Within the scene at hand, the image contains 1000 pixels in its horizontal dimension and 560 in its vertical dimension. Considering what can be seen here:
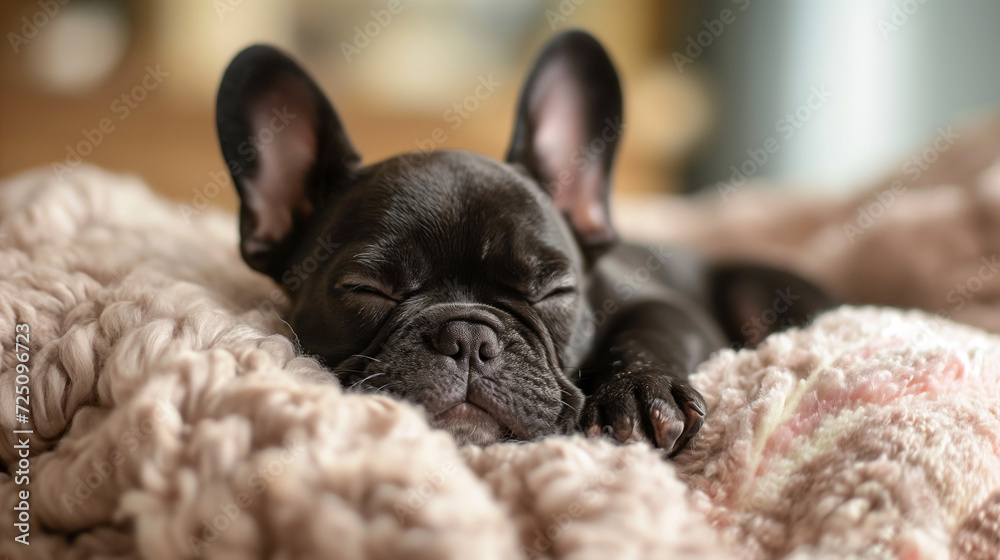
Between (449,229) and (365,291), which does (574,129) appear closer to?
(449,229)

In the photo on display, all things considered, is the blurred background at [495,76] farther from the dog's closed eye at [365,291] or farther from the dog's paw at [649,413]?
the dog's paw at [649,413]

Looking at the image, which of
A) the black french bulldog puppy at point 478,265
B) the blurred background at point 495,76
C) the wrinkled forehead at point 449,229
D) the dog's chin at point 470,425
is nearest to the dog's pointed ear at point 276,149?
the black french bulldog puppy at point 478,265

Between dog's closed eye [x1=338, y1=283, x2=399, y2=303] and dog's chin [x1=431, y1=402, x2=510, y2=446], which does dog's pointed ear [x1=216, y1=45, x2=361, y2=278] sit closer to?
dog's closed eye [x1=338, y1=283, x2=399, y2=303]

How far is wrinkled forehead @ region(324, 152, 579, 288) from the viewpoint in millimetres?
1232

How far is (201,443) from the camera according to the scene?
0.75 m

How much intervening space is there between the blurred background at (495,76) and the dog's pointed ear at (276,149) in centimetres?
248

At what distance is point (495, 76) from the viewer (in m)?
5.41

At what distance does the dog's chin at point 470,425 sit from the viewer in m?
1.07

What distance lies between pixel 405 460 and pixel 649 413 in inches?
17.4

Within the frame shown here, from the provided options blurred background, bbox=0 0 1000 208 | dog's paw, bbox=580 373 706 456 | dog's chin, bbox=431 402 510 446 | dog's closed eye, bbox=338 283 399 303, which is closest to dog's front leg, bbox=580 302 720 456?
dog's paw, bbox=580 373 706 456

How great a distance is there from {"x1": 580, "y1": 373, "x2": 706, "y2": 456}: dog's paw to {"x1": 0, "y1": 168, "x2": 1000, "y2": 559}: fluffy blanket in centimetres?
3

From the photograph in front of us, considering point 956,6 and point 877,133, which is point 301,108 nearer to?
point 956,6

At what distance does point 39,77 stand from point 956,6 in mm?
5064

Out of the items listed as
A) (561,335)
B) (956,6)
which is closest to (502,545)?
(561,335)
